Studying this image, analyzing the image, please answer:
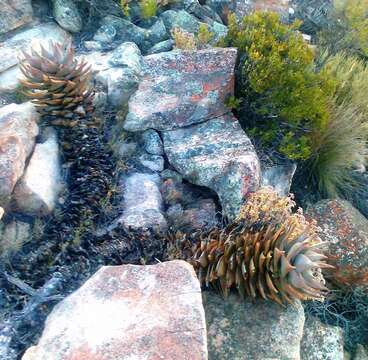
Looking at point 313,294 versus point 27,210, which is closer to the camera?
point 313,294

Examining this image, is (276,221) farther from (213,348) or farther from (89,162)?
(89,162)

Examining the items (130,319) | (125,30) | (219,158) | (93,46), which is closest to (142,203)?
(219,158)

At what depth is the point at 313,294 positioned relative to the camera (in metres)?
3.69

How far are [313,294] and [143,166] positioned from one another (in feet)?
6.88

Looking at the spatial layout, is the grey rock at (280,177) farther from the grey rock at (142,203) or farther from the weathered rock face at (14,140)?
the weathered rock face at (14,140)

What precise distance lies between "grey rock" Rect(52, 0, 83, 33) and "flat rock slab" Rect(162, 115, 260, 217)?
2.05 metres

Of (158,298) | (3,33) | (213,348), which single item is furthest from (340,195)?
(3,33)

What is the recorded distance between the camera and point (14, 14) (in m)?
5.45

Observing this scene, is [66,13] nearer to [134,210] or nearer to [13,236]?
[134,210]

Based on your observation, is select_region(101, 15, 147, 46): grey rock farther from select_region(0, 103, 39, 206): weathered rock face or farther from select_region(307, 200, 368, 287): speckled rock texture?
select_region(307, 200, 368, 287): speckled rock texture

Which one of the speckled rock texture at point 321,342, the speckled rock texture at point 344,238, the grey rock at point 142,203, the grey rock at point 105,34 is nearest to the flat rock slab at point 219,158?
the grey rock at point 142,203

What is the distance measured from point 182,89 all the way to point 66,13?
187 cm

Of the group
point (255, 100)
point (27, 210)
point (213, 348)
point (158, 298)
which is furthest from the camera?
point (255, 100)

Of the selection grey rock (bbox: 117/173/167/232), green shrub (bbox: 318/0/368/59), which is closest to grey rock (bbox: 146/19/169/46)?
grey rock (bbox: 117/173/167/232)
